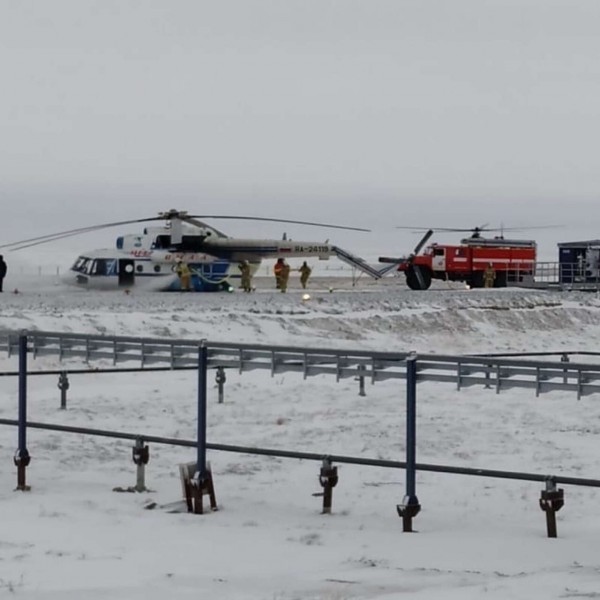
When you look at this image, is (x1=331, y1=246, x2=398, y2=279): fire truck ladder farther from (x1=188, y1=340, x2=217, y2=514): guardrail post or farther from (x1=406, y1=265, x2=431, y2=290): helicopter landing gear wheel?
(x1=188, y1=340, x2=217, y2=514): guardrail post

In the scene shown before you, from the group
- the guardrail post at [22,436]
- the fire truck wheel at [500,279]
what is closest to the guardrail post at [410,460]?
the guardrail post at [22,436]

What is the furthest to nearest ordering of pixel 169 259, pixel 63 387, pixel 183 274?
pixel 169 259 < pixel 183 274 < pixel 63 387

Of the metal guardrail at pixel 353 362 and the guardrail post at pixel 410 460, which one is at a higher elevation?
the metal guardrail at pixel 353 362

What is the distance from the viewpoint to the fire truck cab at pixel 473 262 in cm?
5625

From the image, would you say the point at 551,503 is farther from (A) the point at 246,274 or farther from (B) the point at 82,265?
(B) the point at 82,265

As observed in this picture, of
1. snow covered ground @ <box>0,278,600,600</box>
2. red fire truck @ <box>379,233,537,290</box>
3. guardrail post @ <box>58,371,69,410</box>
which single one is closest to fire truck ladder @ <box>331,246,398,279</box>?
red fire truck @ <box>379,233,537,290</box>

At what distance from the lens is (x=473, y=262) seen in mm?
58875

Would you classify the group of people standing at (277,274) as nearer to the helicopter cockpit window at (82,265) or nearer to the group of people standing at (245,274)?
the group of people standing at (245,274)

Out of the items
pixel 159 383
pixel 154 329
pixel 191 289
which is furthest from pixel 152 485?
pixel 191 289

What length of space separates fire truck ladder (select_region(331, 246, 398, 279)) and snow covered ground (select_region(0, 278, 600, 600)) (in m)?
27.3

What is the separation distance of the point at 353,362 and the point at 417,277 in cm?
4469

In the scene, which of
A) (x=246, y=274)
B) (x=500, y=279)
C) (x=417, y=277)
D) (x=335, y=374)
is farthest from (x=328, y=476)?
(x=500, y=279)

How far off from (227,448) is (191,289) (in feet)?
121

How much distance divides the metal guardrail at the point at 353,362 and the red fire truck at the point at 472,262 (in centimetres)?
4319
